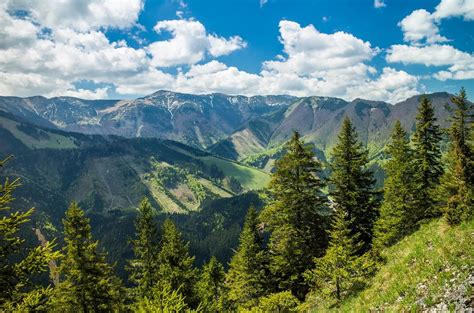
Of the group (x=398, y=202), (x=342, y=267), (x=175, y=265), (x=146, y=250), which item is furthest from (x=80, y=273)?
(x=398, y=202)

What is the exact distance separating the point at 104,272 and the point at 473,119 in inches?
1675

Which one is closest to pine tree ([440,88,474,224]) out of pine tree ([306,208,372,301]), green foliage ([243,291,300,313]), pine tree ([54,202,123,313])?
pine tree ([306,208,372,301])

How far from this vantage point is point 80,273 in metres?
27.2

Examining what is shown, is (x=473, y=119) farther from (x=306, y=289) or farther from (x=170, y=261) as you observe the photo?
Result: (x=170, y=261)

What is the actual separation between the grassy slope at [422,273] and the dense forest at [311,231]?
1.36m

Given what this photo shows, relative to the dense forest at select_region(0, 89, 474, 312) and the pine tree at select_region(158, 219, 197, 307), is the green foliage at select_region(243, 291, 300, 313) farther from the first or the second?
the pine tree at select_region(158, 219, 197, 307)

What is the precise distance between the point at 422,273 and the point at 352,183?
1741cm

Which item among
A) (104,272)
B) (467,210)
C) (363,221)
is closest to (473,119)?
(363,221)

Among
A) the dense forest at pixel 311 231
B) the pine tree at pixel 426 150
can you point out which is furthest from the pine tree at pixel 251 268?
the pine tree at pixel 426 150

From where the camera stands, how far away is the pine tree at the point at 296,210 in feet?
98.4

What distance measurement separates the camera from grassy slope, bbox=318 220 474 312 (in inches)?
562

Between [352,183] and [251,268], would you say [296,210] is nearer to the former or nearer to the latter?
[352,183]

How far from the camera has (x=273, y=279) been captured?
31.9m

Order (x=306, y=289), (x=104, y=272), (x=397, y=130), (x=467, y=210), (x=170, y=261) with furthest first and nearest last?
1. (x=397, y=130)
2. (x=170, y=261)
3. (x=306, y=289)
4. (x=104, y=272)
5. (x=467, y=210)
